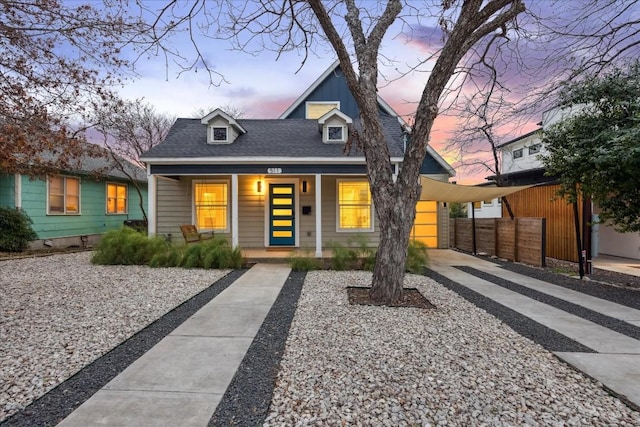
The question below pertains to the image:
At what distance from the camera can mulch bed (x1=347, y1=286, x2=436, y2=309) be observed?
5.24 meters

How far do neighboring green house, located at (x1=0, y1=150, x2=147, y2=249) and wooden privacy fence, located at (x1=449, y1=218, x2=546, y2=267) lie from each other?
41.7 feet

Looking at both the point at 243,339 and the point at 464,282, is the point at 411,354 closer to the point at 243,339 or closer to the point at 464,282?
the point at 243,339

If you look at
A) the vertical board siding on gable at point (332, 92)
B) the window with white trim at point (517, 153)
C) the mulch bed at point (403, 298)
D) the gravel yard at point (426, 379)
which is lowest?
the gravel yard at point (426, 379)

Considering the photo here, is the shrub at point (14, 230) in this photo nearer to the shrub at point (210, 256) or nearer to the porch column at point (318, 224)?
the shrub at point (210, 256)

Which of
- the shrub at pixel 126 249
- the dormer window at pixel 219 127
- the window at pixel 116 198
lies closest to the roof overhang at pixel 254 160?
the dormer window at pixel 219 127

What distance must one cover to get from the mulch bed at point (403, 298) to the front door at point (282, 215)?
502cm

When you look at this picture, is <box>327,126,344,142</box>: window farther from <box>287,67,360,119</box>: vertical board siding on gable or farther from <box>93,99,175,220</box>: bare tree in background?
<box>93,99,175,220</box>: bare tree in background

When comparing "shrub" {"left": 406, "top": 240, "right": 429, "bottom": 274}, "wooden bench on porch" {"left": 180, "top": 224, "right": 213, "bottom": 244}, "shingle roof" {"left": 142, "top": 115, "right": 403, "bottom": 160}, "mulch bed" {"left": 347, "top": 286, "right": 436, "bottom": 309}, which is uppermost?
"shingle roof" {"left": 142, "top": 115, "right": 403, "bottom": 160}

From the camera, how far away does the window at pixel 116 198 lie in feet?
50.1

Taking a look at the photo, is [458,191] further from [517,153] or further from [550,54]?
[517,153]

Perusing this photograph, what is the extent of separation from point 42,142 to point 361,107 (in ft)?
15.3

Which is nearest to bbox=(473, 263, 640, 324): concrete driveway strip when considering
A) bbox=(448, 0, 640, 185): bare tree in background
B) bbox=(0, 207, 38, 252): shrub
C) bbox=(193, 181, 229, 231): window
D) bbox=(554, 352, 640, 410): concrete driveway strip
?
bbox=(554, 352, 640, 410): concrete driveway strip

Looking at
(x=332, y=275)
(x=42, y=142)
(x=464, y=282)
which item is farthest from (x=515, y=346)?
(x=42, y=142)

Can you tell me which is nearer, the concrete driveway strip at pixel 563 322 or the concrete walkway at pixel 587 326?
the concrete walkway at pixel 587 326
